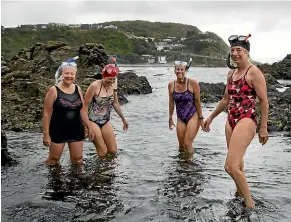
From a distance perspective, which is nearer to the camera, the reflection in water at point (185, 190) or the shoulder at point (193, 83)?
the reflection in water at point (185, 190)

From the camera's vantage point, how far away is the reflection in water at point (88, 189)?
6.82 metres

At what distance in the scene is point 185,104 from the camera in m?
10.6

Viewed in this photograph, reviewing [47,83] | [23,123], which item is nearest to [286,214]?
[23,123]

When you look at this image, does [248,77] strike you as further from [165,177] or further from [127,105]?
[127,105]

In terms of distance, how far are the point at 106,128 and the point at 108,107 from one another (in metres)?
0.49

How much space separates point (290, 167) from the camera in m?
9.98

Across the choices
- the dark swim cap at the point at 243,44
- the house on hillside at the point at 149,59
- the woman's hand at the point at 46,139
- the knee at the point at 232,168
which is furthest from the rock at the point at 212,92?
the house on hillside at the point at 149,59

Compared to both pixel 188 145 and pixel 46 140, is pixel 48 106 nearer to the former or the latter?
pixel 46 140

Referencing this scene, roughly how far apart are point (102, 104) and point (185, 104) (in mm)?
2062

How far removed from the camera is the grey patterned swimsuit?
9953 mm

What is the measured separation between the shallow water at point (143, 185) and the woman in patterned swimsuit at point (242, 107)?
70cm

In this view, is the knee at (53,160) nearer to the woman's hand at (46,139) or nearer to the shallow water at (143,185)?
the shallow water at (143,185)

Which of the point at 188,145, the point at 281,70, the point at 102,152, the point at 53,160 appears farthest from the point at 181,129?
the point at 281,70

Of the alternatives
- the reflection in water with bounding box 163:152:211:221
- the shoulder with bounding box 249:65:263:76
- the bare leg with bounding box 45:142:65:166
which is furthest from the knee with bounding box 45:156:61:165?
the shoulder with bounding box 249:65:263:76
